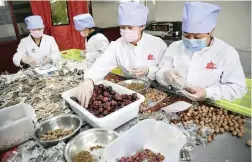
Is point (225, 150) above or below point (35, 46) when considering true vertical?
below

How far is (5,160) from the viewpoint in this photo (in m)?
1.21

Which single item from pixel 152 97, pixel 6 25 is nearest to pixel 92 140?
pixel 152 97

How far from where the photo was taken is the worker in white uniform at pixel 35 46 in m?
3.46

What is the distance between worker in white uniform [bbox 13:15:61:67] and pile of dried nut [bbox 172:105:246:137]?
8.35 ft

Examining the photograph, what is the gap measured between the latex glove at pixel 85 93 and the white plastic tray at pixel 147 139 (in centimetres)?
47

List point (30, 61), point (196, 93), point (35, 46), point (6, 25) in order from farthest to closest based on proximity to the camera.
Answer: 1. point (6, 25)
2. point (35, 46)
3. point (30, 61)
4. point (196, 93)

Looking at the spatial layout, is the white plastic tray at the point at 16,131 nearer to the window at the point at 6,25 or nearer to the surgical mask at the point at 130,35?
the surgical mask at the point at 130,35

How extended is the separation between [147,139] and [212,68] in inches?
40.1

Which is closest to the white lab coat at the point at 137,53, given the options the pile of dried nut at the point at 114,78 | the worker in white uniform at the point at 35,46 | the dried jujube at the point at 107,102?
the pile of dried nut at the point at 114,78

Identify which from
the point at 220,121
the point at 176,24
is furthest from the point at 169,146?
the point at 176,24

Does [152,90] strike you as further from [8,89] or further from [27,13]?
[27,13]

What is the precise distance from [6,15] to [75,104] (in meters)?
4.13

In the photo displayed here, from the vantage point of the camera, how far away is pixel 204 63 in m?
1.90

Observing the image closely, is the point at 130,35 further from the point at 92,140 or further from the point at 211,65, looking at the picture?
the point at 92,140
